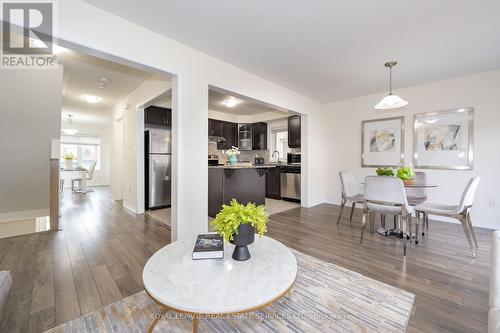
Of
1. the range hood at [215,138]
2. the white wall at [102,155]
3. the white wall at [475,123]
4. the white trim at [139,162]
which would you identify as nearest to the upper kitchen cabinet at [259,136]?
the range hood at [215,138]

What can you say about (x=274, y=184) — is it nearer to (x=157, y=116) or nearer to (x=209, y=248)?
(x=157, y=116)

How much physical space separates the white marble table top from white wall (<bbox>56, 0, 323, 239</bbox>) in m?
1.21

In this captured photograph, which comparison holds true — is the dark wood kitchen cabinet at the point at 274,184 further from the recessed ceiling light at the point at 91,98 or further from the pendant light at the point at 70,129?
the pendant light at the point at 70,129

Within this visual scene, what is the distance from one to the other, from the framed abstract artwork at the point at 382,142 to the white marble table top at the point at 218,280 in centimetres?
403

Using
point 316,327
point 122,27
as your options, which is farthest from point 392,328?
point 122,27

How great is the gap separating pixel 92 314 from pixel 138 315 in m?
0.34

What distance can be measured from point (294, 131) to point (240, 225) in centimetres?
474

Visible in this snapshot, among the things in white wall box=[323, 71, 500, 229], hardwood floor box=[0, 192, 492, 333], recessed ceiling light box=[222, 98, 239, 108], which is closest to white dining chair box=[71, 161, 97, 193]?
hardwood floor box=[0, 192, 492, 333]

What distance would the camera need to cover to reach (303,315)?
1.46 metres

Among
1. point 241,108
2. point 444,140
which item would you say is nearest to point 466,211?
point 444,140

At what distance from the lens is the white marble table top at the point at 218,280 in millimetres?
961

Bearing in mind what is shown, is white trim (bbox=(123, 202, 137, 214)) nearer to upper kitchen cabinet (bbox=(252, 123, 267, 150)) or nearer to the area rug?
the area rug

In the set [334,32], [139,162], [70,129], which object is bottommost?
[139,162]

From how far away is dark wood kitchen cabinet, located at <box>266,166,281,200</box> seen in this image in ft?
19.3
